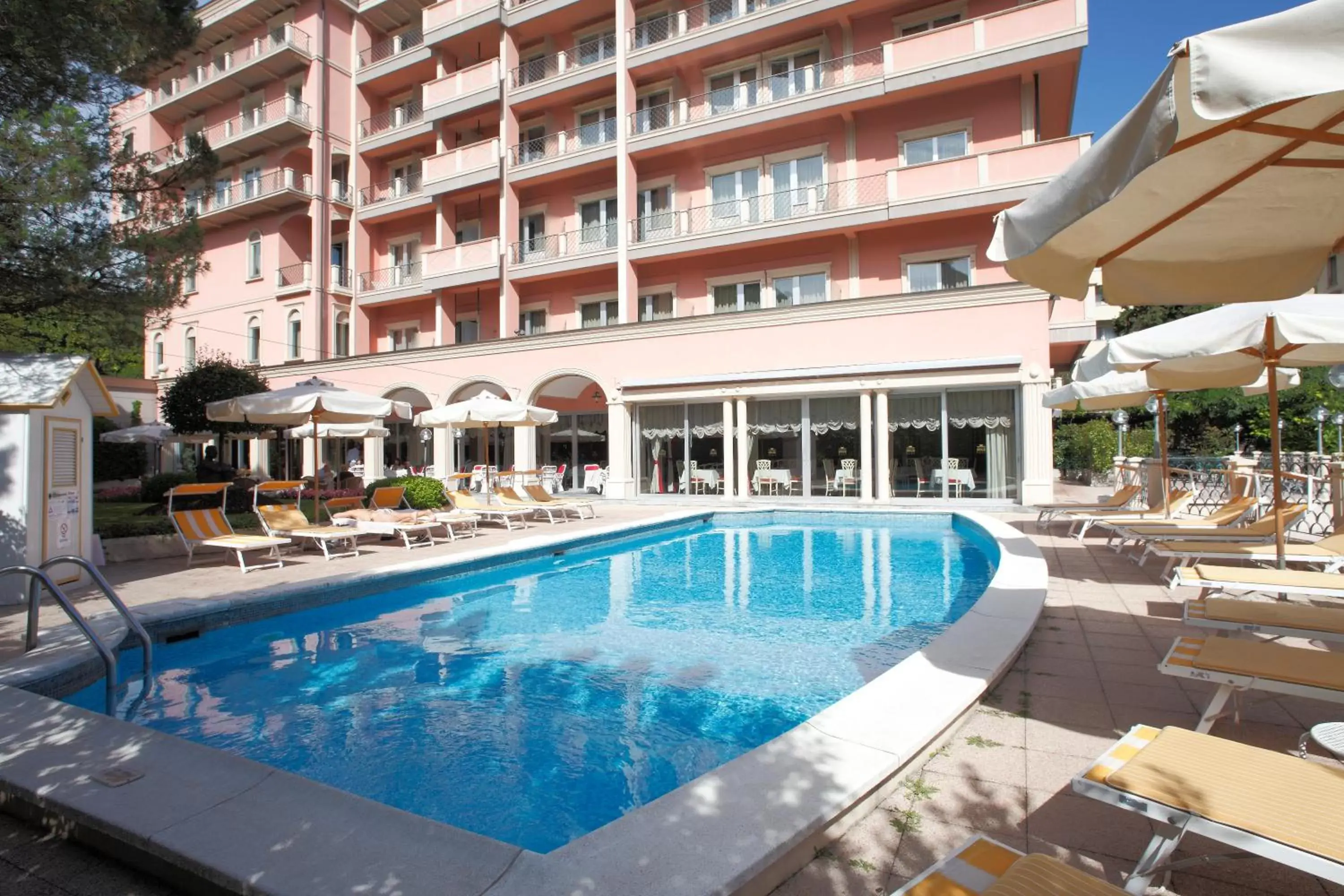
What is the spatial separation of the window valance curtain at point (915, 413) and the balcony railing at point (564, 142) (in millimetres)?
10487

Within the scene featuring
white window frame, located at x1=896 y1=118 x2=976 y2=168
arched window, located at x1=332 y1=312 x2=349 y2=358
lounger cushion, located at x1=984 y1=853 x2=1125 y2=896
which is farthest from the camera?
arched window, located at x1=332 y1=312 x2=349 y2=358

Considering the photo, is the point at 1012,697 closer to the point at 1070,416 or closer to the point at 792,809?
the point at 792,809

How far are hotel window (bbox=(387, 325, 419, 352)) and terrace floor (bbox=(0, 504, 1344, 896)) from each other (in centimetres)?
1963

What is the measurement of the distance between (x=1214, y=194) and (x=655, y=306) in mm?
16555

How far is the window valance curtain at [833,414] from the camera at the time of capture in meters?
15.7

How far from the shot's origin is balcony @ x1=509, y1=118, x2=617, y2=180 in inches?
740

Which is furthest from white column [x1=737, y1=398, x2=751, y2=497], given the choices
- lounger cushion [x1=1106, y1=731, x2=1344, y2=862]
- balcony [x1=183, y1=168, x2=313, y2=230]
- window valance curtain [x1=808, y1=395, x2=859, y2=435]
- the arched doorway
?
balcony [x1=183, y1=168, x2=313, y2=230]

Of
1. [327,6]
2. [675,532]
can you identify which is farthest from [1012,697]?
[327,6]

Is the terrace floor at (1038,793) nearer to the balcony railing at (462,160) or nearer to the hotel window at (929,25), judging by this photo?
the hotel window at (929,25)

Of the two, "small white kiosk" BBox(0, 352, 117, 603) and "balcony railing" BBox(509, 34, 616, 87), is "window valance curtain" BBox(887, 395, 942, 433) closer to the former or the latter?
"balcony railing" BBox(509, 34, 616, 87)

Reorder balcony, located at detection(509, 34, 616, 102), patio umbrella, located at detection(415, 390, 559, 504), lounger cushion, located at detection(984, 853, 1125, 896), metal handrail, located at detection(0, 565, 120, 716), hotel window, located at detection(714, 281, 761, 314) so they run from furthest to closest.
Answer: balcony, located at detection(509, 34, 616, 102) → hotel window, located at detection(714, 281, 761, 314) → patio umbrella, located at detection(415, 390, 559, 504) → metal handrail, located at detection(0, 565, 120, 716) → lounger cushion, located at detection(984, 853, 1125, 896)

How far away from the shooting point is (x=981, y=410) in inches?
573

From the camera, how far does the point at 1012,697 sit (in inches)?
142

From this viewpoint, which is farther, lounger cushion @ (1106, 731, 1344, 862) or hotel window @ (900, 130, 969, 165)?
hotel window @ (900, 130, 969, 165)
